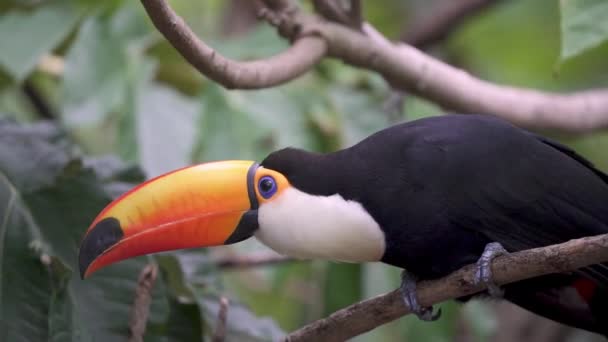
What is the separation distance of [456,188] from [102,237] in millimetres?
A: 731

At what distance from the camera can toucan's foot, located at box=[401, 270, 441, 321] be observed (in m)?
1.95

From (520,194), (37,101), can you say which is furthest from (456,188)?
(37,101)

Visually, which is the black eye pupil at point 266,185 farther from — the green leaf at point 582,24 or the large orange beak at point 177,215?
the green leaf at point 582,24

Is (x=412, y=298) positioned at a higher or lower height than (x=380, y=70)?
lower

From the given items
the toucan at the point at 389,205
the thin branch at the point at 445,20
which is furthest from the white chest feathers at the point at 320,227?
the thin branch at the point at 445,20

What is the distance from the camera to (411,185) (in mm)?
1950

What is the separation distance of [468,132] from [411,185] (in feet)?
0.66

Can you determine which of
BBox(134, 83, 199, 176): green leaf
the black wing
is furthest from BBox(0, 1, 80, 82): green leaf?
the black wing

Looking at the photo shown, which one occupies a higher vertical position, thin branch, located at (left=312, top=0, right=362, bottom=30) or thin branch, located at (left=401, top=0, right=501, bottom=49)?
thin branch, located at (left=312, top=0, right=362, bottom=30)

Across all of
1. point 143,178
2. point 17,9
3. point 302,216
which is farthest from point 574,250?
point 17,9

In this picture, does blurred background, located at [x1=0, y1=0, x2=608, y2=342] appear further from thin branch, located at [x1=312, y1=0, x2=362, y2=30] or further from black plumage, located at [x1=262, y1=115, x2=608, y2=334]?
thin branch, located at [x1=312, y1=0, x2=362, y2=30]

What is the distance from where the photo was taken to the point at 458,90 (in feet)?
8.73

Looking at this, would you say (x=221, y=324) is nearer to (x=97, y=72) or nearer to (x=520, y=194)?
(x=520, y=194)

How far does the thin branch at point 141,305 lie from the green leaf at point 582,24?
1.03 m
